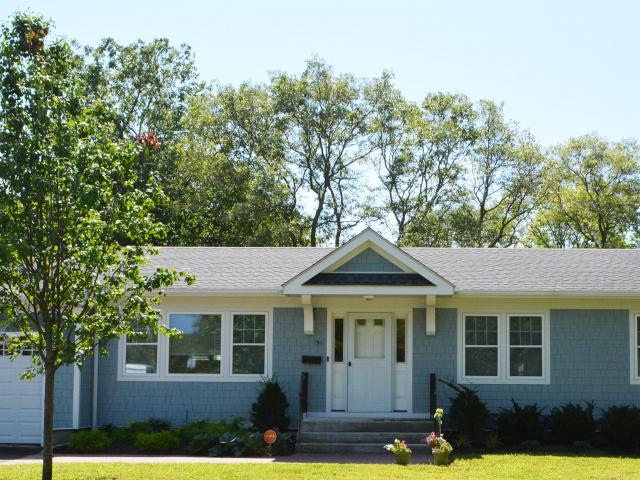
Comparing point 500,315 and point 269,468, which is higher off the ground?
point 500,315

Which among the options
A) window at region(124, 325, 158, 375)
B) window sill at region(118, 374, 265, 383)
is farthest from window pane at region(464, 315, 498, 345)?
window at region(124, 325, 158, 375)

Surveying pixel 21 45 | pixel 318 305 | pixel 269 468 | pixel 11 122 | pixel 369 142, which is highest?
pixel 369 142

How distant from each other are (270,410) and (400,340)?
3.16 meters

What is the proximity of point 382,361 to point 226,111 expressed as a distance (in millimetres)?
24547

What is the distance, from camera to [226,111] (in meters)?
41.3

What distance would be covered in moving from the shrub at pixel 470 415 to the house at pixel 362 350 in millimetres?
1047

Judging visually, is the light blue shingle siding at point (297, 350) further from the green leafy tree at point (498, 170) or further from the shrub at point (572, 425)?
the green leafy tree at point (498, 170)

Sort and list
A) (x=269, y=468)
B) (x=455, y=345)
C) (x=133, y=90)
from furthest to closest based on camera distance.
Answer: (x=133, y=90)
(x=455, y=345)
(x=269, y=468)

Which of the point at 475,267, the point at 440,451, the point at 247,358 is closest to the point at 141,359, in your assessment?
the point at 247,358

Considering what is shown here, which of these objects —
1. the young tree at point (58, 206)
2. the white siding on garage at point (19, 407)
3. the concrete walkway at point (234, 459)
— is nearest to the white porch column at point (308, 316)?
the concrete walkway at point (234, 459)

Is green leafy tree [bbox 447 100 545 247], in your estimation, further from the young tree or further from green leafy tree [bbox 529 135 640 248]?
the young tree

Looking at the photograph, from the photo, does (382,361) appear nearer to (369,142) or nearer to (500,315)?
(500,315)

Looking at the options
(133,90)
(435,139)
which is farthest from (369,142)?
(133,90)

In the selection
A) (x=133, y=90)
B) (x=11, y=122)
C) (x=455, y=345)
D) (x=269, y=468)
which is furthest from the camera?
(x=133, y=90)
